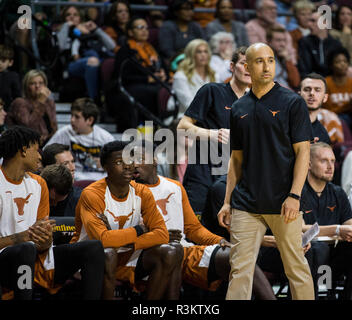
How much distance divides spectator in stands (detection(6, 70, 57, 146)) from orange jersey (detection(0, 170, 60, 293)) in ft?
7.68

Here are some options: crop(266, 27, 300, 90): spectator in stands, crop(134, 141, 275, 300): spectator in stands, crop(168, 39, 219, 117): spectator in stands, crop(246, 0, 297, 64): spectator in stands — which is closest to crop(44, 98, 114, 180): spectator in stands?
crop(168, 39, 219, 117): spectator in stands

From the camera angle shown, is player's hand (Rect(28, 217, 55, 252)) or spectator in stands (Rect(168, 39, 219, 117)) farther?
spectator in stands (Rect(168, 39, 219, 117))

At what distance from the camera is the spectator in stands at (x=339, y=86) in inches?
325

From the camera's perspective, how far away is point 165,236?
4465mm

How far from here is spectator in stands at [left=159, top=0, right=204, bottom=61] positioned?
343 inches

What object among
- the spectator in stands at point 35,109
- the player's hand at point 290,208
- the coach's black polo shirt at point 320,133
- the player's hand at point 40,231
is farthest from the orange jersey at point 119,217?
the spectator in stands at point 35,109

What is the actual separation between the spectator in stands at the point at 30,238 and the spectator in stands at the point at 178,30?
14.3 ft

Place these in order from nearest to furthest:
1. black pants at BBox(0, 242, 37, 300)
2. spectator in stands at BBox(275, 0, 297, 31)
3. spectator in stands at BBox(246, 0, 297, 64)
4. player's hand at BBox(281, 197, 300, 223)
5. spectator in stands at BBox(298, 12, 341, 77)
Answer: player's hand at BBox(281, 197, 300, 223), black pants at BBox(0, 242, 37, 300), spectator in stands at BBox(298, 12, 341, 77), spectator in stands at BBox(246, 0, 297, 64), spectator in stands at BBox(275, 0, 297, 31)

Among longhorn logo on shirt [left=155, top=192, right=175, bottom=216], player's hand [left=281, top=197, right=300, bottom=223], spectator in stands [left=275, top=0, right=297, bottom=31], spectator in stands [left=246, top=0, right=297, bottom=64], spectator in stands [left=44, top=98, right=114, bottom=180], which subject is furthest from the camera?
spectator in stands [left=275, top=0, right=297, bottom=31]

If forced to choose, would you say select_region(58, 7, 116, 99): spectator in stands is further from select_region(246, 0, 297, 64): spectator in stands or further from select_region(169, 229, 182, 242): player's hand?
select_region(169, 229, 182, 242): player's hand

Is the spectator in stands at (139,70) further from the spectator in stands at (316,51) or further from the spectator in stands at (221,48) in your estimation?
the spectator in stands at (316,51)

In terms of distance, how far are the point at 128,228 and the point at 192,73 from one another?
11.3 ft

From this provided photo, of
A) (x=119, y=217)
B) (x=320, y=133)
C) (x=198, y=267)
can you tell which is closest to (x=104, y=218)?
(x=119, y=217)

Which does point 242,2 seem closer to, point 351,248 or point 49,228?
point 351,248
